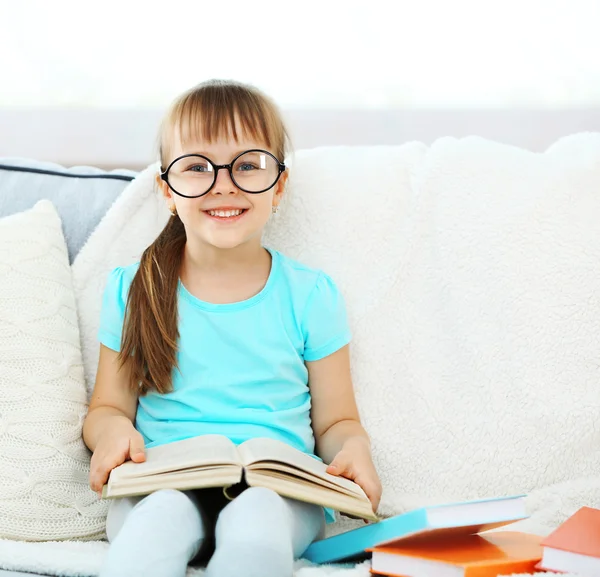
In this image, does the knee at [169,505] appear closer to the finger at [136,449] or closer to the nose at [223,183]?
the finger at [136,449]

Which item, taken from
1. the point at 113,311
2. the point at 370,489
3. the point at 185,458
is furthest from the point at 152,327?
the point at 370,489

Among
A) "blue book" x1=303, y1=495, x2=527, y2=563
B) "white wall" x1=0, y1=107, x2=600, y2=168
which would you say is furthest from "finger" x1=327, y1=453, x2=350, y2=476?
"white wall" x1=0, y1=107, x2=600, y2=168

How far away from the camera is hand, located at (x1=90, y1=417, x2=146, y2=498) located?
3.80ft

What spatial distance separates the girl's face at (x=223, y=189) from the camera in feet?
4.29

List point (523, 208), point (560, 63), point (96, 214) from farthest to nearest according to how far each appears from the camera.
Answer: point (560, 63) → point (96, 214) → point (523, 208)

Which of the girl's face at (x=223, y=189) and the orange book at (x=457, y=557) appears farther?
the girl's face at (x=223, y=189)

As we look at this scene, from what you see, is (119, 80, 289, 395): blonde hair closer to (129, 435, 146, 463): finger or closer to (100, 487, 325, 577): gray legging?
(129, 435, 146, 463): finger

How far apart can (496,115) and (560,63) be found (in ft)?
0.64

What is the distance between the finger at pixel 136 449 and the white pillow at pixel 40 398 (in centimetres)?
14

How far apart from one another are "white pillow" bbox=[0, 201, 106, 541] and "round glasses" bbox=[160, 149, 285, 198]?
11.5 inches

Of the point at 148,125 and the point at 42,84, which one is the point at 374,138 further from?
the point at 42,84

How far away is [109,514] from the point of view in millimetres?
1174

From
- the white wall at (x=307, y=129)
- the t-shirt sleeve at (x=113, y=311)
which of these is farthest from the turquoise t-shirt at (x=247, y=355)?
the white wall at (x=307, y=129)

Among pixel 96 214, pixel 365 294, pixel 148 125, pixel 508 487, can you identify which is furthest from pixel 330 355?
pixel 148 125
